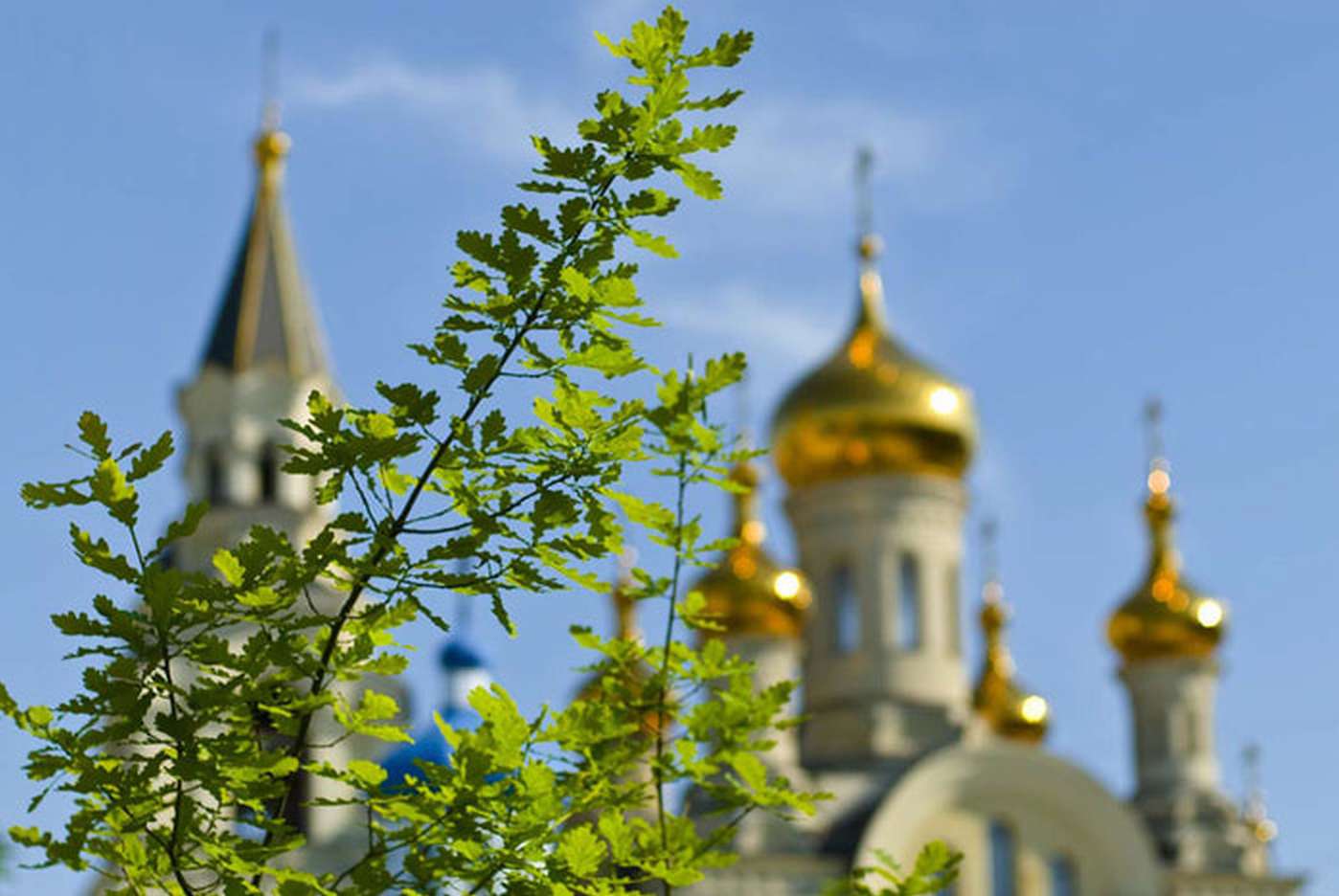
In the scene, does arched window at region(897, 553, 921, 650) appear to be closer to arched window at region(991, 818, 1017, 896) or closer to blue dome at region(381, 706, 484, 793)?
arched window at region(991, 818, 1017, 896)

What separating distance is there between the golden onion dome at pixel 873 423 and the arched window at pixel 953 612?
101 cm

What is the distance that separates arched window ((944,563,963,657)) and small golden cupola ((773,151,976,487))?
1.02 meters

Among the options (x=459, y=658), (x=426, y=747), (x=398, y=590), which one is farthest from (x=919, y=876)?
(x=459, y=658)

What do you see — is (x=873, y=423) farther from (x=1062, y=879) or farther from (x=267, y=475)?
(x=267, y=475)

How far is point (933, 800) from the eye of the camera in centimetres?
2273

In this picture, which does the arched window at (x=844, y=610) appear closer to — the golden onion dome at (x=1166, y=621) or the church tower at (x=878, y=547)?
the church tower at (x=878, y=547)

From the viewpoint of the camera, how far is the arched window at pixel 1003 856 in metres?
23.4

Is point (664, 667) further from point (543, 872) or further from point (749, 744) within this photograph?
point (543, 872)

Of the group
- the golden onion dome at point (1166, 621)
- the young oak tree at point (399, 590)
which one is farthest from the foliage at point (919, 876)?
the golden onion dome at point (1166, 621)

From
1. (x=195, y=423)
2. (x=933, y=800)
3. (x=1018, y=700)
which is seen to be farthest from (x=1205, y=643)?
(x=195, y=423)

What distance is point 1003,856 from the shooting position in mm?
23438

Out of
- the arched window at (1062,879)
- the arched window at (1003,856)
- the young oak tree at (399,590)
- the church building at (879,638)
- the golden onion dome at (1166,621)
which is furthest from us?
the golden onion dome at (1166,621)

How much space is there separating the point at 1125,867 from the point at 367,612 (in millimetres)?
21218

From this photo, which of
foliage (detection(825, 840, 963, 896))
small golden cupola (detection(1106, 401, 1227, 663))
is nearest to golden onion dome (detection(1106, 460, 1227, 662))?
small golden cupola (detection(1106, 401, 1227, 663))
